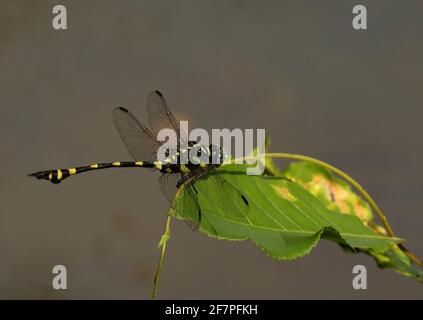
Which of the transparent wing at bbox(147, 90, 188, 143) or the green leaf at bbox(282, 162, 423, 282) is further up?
the transparent wing at bbox(147, 90, 188, 143)

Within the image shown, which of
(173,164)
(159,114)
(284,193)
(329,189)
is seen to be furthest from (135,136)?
(329,189)

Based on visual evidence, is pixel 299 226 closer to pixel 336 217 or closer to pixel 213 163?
pixel 336 217

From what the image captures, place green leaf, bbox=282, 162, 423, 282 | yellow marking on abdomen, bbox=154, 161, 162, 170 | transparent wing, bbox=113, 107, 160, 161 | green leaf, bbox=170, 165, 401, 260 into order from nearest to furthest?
green leaf, bbox=170, 165, 401, 260
yellow marking on abdomen, bbox=154, 161, 162, 170
transparent wing, bbox=113, 107, 160, 161
green leaf, bbox=282, 162, 423, 282

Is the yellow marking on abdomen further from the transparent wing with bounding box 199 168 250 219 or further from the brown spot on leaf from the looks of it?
the brown spot on leaf

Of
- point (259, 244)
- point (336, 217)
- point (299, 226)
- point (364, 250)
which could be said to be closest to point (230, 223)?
point (259, 244)

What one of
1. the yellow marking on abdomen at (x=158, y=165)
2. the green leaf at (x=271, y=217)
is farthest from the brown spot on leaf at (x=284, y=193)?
the yellow marking on abdomen at (x=158, y=165)

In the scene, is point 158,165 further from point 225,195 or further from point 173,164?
point 225,195

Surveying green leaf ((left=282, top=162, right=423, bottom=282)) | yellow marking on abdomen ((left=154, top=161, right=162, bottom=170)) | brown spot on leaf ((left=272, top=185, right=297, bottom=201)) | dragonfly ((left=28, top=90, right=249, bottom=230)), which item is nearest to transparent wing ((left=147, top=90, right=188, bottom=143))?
dragonfly ((left=28, top=90, right=249, bottom=230))
